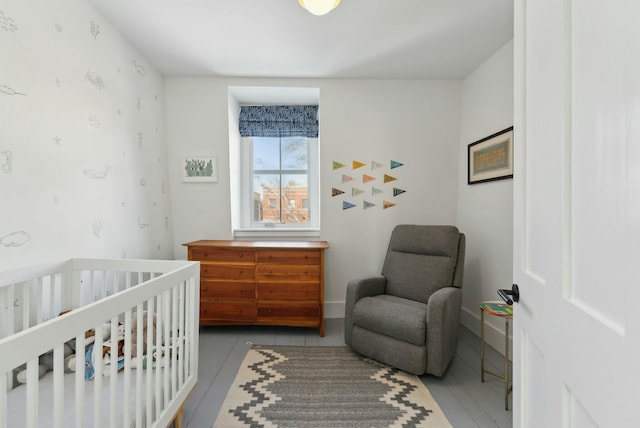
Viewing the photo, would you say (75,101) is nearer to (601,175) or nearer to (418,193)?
(601,175)

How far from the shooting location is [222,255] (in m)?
2.61

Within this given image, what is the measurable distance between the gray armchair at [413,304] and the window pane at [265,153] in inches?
62.5

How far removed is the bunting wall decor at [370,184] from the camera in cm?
299

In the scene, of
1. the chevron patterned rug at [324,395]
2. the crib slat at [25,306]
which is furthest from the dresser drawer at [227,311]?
the crib slat at [25,306]

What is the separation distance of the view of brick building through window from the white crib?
1.71 meters

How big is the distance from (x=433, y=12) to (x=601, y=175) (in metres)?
1.89

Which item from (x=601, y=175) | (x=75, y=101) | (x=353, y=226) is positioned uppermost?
(x=75, y=101)

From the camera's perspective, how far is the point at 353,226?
3006 mm

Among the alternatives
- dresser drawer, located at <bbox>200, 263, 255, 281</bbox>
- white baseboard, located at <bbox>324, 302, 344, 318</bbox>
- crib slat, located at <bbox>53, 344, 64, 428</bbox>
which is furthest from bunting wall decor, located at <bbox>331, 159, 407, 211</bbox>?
crib slat, located at <bbox>53, 344, 64, 428</bbox>

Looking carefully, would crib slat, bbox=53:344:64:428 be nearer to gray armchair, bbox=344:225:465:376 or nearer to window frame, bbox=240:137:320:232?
gray armchair, bbox=344:225:465:376

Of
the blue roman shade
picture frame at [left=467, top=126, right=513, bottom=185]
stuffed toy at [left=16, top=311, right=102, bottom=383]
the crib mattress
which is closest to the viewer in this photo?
the crib mattress

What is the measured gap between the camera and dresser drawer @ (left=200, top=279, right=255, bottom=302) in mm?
2596

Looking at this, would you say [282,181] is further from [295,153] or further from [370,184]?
[370,184]

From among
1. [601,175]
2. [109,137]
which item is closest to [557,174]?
[601,175]
